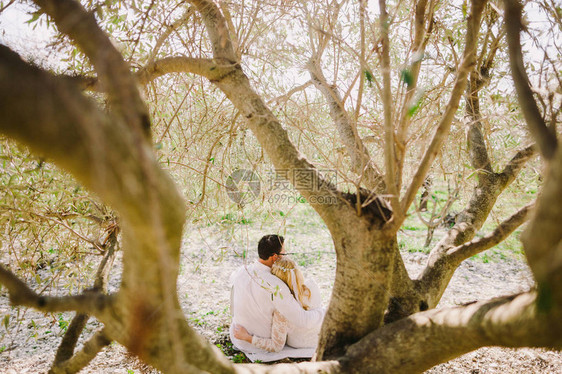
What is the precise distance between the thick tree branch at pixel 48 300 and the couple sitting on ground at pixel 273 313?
2624 millimetres

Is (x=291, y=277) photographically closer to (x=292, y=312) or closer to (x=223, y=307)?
(x=292, y=312)

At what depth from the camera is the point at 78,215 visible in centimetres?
342

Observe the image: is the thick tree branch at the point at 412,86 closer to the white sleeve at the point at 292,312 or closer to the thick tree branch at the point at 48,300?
the thick tree branch at the point at 48,300

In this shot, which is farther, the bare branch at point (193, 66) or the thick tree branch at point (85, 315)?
the bare branch at point (193, 66)

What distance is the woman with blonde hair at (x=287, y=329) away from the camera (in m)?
4.09

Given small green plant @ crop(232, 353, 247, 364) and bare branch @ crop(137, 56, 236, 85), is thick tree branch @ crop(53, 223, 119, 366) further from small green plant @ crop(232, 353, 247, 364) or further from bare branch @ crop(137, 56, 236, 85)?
small green plant @ crop(232, 353, 247, 364)

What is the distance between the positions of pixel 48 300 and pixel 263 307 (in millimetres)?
2941

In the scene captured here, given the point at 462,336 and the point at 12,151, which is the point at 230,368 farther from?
the point at 12,151

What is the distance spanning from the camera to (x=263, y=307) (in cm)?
411

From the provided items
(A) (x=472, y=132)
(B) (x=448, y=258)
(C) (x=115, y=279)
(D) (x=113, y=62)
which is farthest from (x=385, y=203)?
(C) (x=115, y=279)

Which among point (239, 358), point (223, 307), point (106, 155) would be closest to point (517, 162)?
point (106, 155)

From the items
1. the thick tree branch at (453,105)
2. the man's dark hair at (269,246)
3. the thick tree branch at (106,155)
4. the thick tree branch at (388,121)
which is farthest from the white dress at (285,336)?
the thick tree branch at (106,155)

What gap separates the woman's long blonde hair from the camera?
13.6 feet

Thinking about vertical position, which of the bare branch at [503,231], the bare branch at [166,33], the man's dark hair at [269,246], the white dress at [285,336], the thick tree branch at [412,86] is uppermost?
the bare branch at [166,33]
